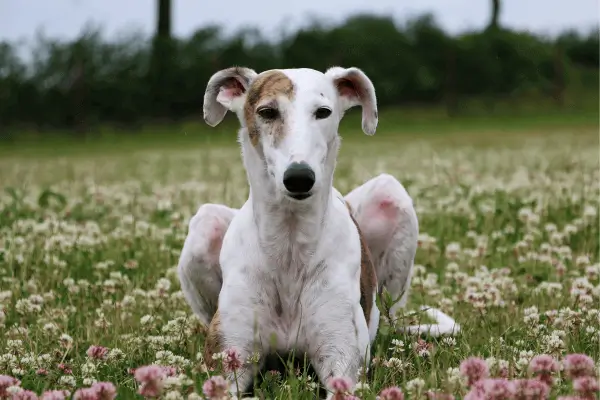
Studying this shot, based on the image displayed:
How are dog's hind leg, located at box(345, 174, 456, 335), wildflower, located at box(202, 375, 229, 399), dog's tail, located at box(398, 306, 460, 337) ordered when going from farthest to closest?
dog's hind leg, located at box(345, 174, 456, 335)
dog's tail, located at box(398, 306, 460, 337)
wildflower, located at box(202, 375, 229, 399)

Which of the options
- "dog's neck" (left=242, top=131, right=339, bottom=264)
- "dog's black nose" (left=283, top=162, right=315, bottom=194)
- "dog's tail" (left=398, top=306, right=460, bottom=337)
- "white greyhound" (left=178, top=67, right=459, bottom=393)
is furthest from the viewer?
"dog's tail" (left=398, top=306, right=460, bottom=337)

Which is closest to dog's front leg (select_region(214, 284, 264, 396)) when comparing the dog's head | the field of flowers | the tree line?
the field of flowers

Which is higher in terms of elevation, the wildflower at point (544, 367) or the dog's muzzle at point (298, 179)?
the dog's muzzle at point (298, 179)

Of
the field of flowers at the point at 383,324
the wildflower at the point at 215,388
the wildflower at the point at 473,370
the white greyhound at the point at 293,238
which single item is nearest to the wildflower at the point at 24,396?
the field of flowers at the point at 383,324

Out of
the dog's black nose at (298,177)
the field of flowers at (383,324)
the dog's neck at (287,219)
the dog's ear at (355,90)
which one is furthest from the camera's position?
the dog's ear at (355,90)

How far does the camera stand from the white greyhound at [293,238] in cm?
437

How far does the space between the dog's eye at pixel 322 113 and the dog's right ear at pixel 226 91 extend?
0.57 metres

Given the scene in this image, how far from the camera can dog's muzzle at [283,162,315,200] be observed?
4133 mm

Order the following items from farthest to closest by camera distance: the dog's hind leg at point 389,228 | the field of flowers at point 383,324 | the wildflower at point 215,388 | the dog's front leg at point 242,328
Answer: the dog's hind leg at point 389,228, the dog's front leg at point 242,328, the field of flowers at point 383,324, the wildflower at point 215,388

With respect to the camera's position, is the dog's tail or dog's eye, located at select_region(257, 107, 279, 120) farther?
the dog's tail

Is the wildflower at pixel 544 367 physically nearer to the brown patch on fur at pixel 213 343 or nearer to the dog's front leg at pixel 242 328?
the dog's front leg at pixel 242 328

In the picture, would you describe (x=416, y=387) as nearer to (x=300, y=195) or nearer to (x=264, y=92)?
(x=300, y=195)

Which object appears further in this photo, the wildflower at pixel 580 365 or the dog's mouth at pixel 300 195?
the dog's mouth at pixel 300 195

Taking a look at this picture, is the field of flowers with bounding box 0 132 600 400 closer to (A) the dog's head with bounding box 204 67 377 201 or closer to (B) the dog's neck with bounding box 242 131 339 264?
(B) the dog's neck with bounding box 242 131 339 264
